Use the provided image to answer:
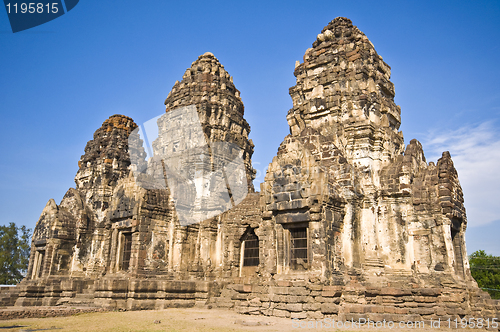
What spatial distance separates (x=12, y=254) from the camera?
3809 centimetres

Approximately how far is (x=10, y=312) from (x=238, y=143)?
1335 centimetres

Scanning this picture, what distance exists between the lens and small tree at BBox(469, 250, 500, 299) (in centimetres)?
3991

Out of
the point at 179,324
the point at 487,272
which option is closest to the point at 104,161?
the point at 179,324

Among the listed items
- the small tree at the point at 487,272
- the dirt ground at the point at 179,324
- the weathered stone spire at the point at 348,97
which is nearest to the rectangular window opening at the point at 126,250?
the dirt ground at the point at 179,324

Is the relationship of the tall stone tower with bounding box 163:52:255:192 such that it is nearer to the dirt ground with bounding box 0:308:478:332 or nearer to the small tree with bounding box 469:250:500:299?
the dirt ground with bounding box 0:308:478:332

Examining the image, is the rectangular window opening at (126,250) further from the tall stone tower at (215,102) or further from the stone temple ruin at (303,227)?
the tall stone tower at (215,102)

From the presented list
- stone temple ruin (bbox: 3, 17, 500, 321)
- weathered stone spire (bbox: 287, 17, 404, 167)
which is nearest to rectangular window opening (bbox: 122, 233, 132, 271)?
stone temple ruin (bbox: 3, 17, 500, 321)

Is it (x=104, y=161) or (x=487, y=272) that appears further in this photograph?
(x=487, y=272)

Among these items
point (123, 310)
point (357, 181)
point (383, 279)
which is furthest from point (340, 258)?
point (123, 310)

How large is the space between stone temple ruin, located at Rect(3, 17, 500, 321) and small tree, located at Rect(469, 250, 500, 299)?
31972 millimetres

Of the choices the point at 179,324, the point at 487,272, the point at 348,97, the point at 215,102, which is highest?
the point at 215,102

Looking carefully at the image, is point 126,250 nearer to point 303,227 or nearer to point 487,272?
point 303,227

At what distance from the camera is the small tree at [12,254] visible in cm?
3688

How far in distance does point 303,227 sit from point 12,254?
118 feet
